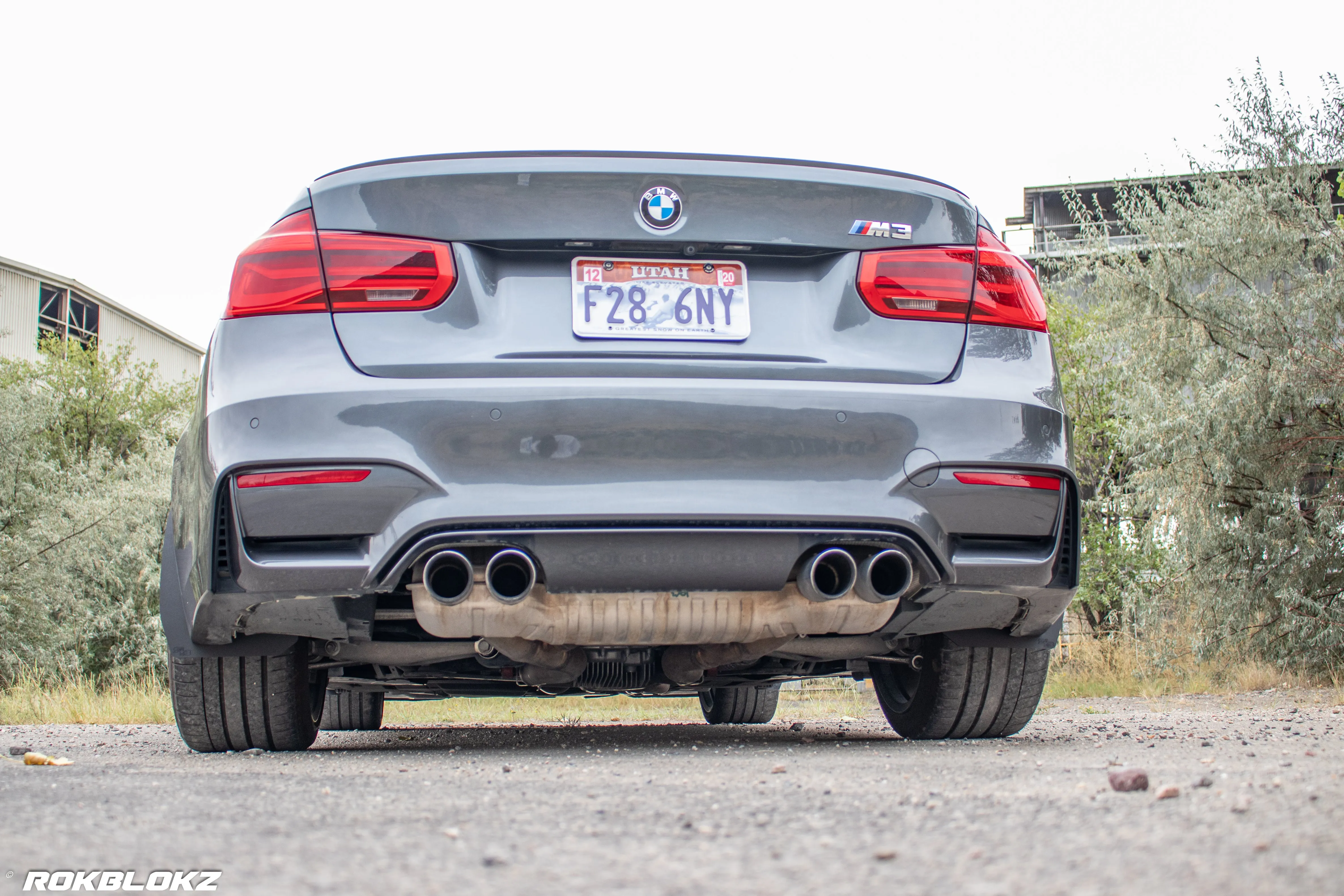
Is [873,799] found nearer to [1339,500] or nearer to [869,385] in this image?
Result: [869,385]

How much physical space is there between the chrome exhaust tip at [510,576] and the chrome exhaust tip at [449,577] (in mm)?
51

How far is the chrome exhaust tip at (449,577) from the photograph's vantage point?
2807mm

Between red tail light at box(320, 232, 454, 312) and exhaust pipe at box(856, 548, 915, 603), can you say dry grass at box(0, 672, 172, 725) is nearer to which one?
red tail light at box(320, 232, 454, 312)

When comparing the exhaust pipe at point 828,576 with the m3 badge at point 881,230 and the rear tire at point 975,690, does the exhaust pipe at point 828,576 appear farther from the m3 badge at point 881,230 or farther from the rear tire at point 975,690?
the m3 badge at point 881,230

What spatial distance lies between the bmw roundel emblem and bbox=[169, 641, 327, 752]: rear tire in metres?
1.56

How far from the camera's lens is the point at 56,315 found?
37.5 metres

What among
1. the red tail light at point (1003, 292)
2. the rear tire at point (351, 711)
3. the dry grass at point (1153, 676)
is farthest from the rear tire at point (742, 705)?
the dry grass at point (1153, 676)

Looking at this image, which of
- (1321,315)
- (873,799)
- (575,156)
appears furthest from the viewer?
(1321,315)

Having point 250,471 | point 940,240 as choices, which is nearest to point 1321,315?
point 940,240

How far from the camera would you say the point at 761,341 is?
2.98m

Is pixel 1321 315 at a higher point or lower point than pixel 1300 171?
lower

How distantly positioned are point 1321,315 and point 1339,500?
1751 millimetres

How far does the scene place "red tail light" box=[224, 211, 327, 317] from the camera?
2951 millimetres

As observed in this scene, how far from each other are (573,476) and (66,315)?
39.7 metres
